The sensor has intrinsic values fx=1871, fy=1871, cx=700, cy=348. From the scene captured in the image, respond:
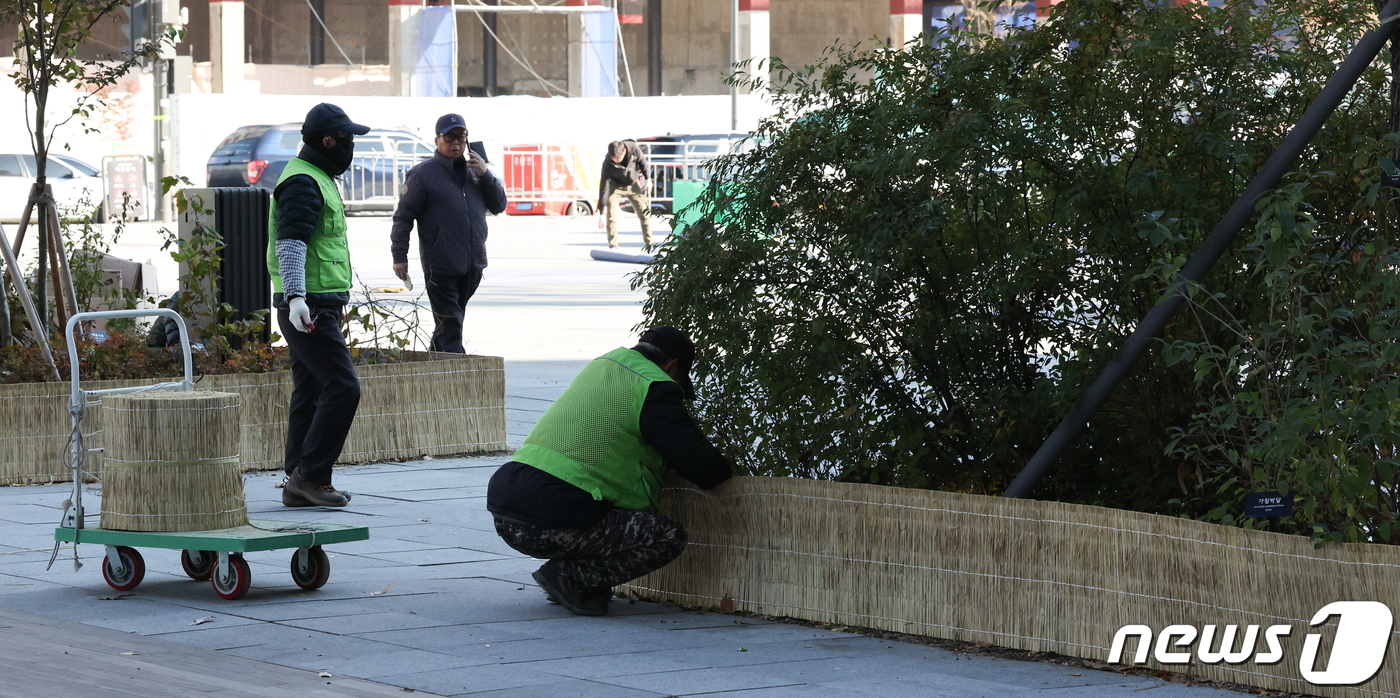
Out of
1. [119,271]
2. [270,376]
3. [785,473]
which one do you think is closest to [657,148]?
[119,271]

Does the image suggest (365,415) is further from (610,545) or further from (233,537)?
(610,545)

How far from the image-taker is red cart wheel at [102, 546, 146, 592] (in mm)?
6801

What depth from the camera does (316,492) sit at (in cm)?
879

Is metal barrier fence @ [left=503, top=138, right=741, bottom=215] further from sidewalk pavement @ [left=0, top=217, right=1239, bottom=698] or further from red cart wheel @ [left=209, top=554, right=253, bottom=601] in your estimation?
red cart wheel @ [left=209, top=554, right=253, bottom=601]

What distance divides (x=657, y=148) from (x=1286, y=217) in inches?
1456

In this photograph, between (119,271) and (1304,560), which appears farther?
(119,271)

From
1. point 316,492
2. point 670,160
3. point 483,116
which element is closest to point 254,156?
point 670,160

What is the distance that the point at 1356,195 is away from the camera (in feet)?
20.6

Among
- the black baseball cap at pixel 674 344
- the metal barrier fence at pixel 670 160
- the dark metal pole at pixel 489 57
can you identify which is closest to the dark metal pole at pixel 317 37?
the dark metal pole at pixel 489 57

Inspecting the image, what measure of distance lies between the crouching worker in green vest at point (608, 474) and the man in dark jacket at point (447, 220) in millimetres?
4983

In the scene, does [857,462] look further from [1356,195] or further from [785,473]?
[1356,195]

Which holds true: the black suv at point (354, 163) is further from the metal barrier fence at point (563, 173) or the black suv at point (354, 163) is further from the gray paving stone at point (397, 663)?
the gray paving stone at point (397, 663)

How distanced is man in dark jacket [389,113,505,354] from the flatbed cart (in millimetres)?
4420

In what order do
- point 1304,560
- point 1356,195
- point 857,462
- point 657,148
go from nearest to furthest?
point 1304,560 → point 1356,195 → point 857,462 → point 657,148
